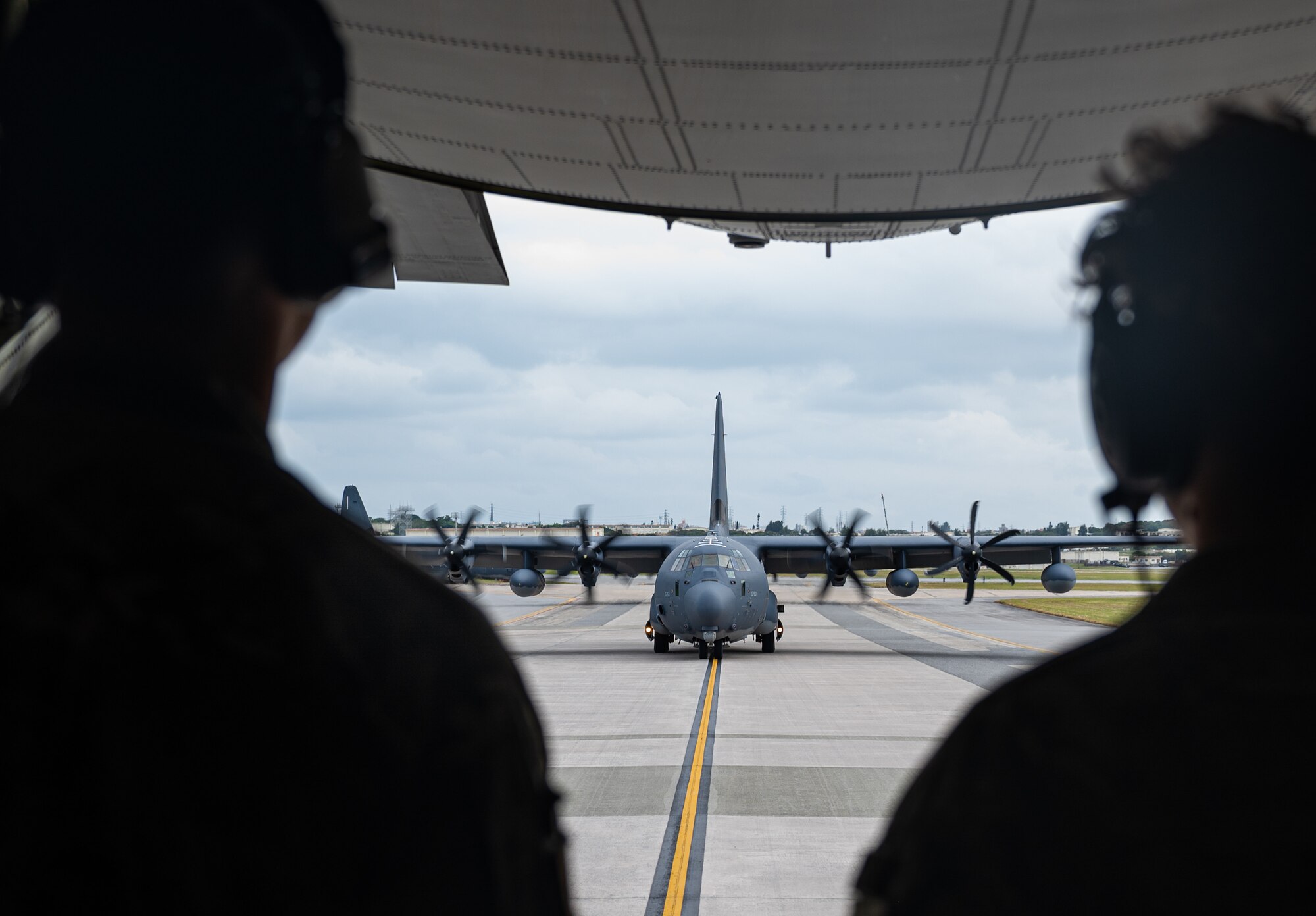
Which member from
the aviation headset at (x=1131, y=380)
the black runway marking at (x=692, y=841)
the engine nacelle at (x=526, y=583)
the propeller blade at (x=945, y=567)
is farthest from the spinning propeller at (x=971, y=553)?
the aviation headset at (x=1131, y=380)

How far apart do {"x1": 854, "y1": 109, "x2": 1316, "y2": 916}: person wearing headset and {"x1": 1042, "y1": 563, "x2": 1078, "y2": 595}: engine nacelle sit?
87.3ft

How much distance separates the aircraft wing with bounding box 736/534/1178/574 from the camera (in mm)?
30922

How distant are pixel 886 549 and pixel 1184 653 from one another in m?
31.3

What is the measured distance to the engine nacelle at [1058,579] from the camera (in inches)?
1022

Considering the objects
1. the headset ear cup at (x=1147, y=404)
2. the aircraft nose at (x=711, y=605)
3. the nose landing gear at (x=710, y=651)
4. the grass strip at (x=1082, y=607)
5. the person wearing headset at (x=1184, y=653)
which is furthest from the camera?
the grass strip at (x=1082, y=607)

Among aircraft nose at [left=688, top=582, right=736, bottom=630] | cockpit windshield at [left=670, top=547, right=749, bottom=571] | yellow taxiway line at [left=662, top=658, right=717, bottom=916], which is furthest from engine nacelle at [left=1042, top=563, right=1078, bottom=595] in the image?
yellow taxiway line at [left=662, top=658, right=717, bottom=916]

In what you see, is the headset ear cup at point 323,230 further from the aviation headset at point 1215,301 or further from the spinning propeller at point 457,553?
the spinning propeller at point 457,553

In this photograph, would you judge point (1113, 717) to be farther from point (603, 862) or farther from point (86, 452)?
point (603, 862)

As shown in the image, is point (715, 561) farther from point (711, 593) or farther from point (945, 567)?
point (945, 567)

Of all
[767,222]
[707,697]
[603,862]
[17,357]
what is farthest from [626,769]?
[17,357]

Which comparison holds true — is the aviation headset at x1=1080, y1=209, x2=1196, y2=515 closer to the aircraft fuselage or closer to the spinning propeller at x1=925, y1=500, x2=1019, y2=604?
the aircraft fuselage

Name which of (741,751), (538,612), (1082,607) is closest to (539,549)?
(538,612)

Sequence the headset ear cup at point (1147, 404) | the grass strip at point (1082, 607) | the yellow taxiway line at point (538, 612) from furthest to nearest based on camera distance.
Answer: the yellow taxiway line at point (538, 612) < the grass strip at point (1082, 607) < the headset ear cup at point (1147, 404)

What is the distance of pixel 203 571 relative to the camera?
36.6 inches
